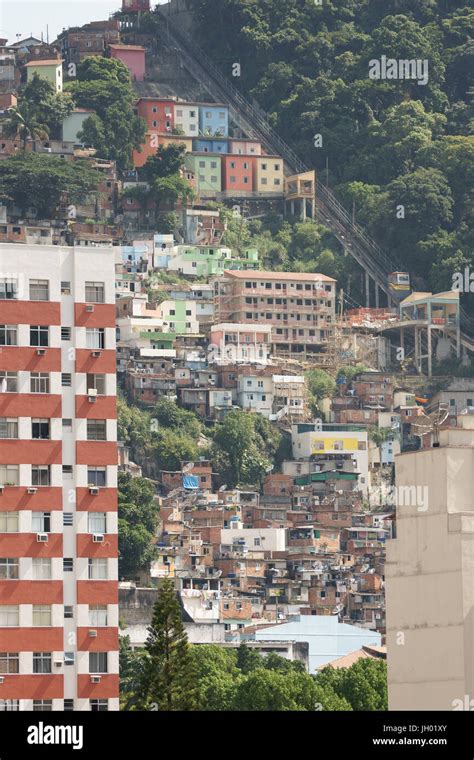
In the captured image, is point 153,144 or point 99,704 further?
point 153,144

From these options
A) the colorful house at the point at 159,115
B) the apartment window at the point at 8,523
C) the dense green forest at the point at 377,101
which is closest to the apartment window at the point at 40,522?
the apartment window at the point at 8,523

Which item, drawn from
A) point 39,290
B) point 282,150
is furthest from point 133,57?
point 39,290

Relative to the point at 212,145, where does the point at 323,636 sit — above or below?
below

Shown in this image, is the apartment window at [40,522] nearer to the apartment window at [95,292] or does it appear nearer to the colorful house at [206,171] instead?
the apartment window at [95,292]

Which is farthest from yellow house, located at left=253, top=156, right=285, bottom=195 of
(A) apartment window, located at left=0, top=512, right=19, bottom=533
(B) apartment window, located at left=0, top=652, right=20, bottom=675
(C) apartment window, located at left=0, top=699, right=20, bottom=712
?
(C) apartment window, located at left=0, top=699, right=20, bottom=712

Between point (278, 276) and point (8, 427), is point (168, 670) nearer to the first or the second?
point (8, 427)

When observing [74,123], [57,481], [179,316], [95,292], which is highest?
[74,123]

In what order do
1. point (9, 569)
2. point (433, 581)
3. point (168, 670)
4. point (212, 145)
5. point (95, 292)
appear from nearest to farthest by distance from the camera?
point (433, 581) < point (9, 569) < point (95, 292) < point (168, 670) < point (212, 145)
